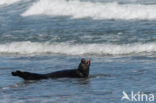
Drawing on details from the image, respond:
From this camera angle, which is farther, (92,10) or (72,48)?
(92,10)

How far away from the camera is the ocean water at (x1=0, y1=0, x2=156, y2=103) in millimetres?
11930

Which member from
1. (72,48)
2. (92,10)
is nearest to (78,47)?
(72,48)

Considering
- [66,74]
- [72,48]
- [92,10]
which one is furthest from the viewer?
[92,10]

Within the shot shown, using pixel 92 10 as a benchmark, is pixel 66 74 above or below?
below

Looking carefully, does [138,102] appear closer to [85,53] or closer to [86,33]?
[85,53]

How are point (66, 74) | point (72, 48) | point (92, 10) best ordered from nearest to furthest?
point (66, 74)
point (72, 48)
point (92, 10)

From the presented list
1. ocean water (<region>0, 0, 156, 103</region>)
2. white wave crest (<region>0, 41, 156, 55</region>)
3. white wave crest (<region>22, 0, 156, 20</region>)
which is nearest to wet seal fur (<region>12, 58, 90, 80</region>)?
ocean water (<region>0, 0, 156, 103</region>)

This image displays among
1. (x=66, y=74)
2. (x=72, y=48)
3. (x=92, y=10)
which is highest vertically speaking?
(x=92, y=10)

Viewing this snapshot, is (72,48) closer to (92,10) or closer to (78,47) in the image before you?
(78,47)

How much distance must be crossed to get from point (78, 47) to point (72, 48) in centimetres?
21

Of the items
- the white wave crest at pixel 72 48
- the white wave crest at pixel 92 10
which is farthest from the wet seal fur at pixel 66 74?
the white wave crest at pixel 92 10

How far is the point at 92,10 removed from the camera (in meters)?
27.8

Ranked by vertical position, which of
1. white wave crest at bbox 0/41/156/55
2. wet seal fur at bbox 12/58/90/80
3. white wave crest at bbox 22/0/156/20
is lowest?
wet seal fur at bbox 12/58/90/80

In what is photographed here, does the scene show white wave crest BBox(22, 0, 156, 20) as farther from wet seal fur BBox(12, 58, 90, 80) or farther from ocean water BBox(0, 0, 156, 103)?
wet seal fur BBox(12, 58, 90, 80)
